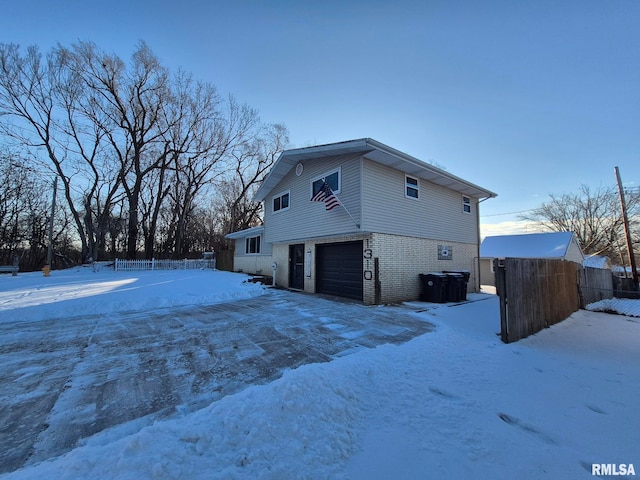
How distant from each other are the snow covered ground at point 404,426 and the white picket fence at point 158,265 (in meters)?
19.3

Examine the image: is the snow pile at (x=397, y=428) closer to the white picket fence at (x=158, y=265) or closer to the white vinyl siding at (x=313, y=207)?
the white vinyl siding at (x=313, y=207)

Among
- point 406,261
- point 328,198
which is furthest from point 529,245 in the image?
point 328,198

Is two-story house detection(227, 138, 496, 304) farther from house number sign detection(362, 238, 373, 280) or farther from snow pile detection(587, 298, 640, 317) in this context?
snow pile detection(587, 298, 640, 317)

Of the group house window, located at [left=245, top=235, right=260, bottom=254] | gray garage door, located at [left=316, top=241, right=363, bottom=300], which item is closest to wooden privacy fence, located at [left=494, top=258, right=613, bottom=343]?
gray garage door, located at [left=316, top=241, right=363, bottom=300]

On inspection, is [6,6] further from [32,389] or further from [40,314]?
[32,389]

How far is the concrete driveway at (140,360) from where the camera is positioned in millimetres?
2465

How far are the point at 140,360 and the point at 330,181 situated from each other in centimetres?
790

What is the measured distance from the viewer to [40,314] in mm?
6504

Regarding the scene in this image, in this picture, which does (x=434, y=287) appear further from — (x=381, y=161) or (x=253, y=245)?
(x=253, y=245)

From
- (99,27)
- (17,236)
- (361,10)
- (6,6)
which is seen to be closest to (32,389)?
(361,10)

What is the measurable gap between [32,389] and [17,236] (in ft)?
92.7

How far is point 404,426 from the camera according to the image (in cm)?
243

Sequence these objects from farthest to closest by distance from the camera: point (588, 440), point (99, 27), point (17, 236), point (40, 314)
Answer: point (17, 236) → point (99, 27) → point (40, 314) → point (588, 440)

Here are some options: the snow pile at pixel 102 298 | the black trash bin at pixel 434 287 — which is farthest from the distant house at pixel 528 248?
the snow pile at pixel 102 298
